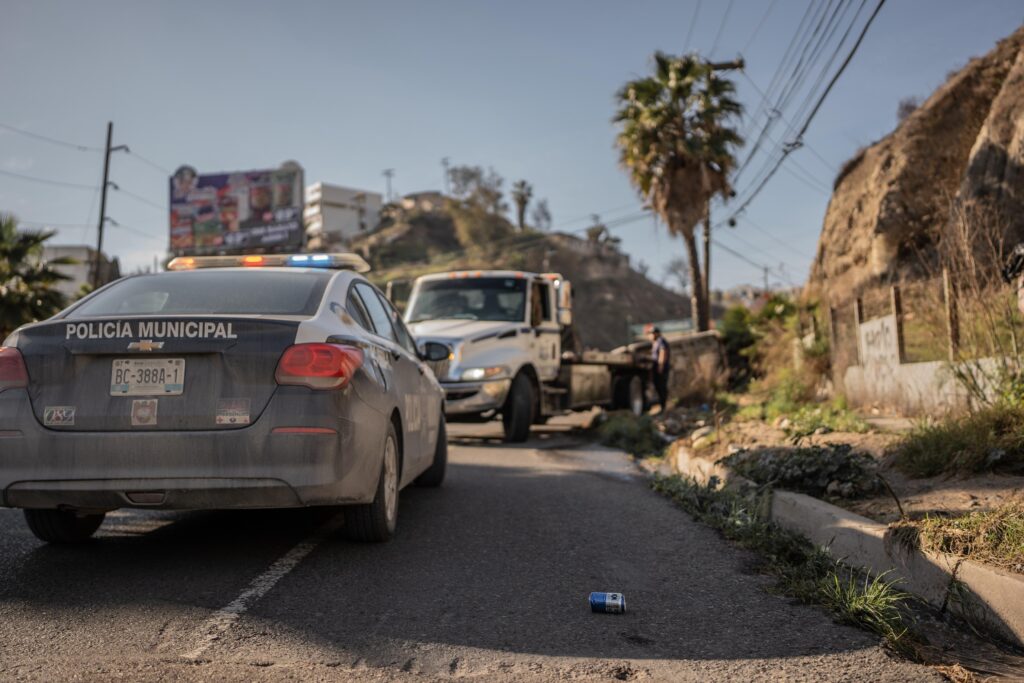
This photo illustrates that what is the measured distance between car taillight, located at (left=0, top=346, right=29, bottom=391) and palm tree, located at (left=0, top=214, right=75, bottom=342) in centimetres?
1958

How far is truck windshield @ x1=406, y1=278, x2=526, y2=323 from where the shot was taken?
13.6m

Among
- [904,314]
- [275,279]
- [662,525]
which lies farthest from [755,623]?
[904,314]

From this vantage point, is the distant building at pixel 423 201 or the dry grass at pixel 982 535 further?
the distant building at pixel 423 201

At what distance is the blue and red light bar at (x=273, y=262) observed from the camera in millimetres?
6352

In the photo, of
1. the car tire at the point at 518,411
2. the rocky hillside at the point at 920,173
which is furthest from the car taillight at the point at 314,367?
the rocky hillside at the point at 920,173

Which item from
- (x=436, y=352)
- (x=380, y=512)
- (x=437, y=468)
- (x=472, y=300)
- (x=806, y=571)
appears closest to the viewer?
(x=806, y=571)

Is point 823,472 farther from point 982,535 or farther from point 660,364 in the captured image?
point 660,364

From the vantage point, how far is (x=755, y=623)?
4.14 m

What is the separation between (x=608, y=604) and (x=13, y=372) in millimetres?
3151

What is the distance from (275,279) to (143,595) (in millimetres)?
2023

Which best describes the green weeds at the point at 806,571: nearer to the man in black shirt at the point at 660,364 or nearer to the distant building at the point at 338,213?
the man in black shirt at the point at 660,364

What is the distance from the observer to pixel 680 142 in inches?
1087

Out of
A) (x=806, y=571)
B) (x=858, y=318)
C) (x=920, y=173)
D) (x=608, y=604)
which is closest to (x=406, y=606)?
(x=608, y=604)

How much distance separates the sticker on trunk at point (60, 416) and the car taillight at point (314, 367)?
3.30 ft
